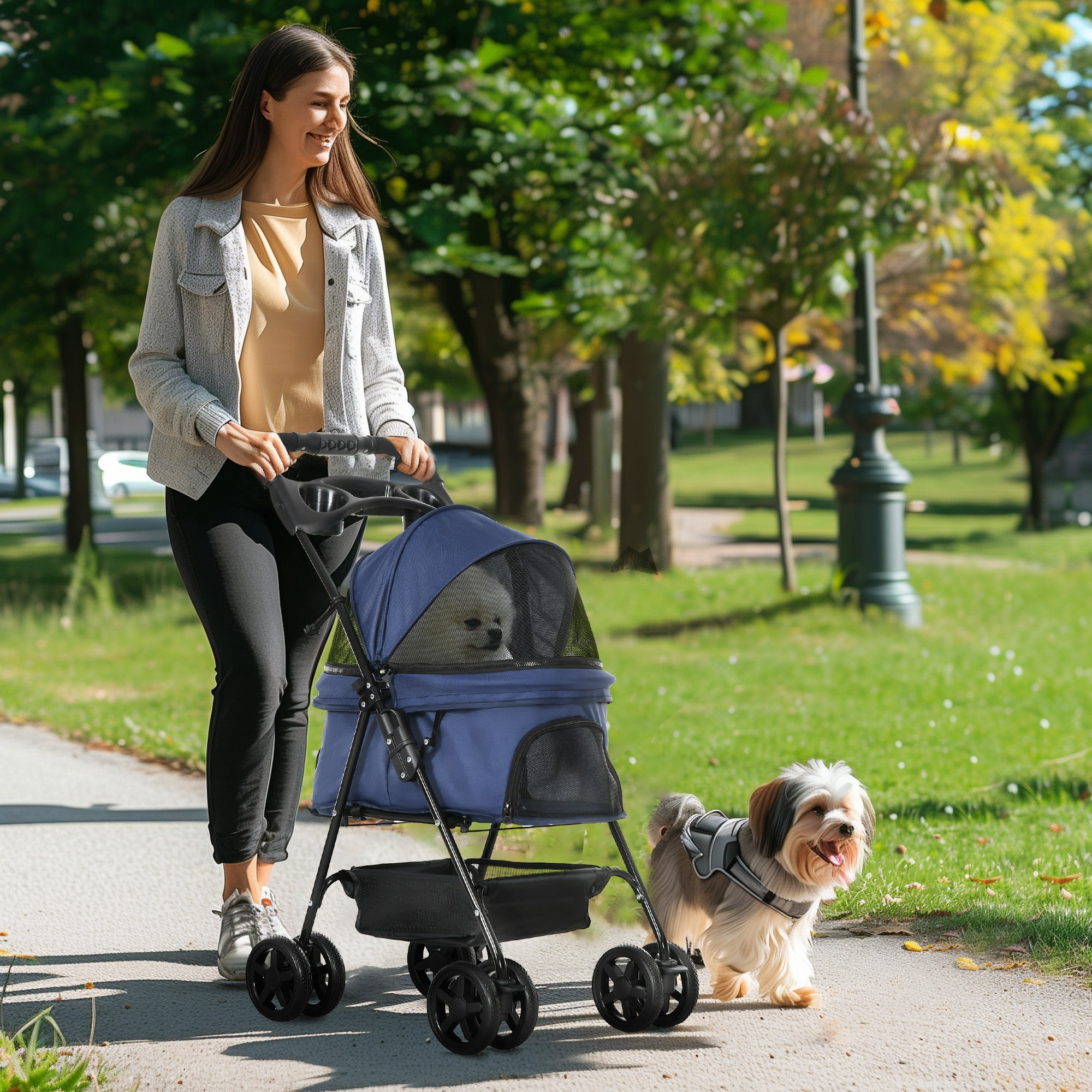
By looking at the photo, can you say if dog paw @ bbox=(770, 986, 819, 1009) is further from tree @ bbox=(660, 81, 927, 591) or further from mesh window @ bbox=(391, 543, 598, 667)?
tree @ bbox=(660, 81, 927, 591)

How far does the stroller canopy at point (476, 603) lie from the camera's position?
10.6ft

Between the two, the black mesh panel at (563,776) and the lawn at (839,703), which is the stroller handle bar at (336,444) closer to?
the black mesh panel at (563,776)

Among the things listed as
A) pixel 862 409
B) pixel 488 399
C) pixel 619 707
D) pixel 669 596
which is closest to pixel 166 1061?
pixel 619 707

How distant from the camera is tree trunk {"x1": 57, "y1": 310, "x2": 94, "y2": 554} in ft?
60.0

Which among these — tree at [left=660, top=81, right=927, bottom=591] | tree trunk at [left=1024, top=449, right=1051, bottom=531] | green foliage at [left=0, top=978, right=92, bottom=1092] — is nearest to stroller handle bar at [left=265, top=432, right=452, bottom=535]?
green foliage at [left=0, top=978, right=92, bottom=1092]

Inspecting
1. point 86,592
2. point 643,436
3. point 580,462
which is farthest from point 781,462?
point 580,462

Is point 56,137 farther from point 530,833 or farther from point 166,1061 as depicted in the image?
point 166,1061

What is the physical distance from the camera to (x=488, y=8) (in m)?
12.9

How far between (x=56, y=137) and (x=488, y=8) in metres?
3.91

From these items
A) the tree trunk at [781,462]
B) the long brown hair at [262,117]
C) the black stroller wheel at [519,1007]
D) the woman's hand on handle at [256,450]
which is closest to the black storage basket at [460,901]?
the black stroller wheel at [519,1007]

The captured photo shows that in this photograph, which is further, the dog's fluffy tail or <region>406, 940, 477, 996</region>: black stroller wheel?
the dog's fluffy tail

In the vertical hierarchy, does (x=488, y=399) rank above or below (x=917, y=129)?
below

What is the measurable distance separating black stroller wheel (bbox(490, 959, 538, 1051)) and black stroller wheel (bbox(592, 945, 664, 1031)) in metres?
0.23

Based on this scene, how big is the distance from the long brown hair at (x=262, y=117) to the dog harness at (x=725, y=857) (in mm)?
1883
